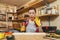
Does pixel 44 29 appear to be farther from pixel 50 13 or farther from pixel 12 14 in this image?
pixel 12 14

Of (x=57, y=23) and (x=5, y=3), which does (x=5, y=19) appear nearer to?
(x=5, y=3)

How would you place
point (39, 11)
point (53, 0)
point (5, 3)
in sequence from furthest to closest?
point (5, 3) → point (39, 11) → point (53, 0)

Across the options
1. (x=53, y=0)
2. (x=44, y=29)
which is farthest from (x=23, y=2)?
(x=44, y=29)

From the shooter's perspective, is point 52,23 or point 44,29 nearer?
point 44,29

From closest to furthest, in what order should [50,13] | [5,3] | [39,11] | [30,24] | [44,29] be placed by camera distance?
[44,29] → [30,24] → [50,13] → [39,11] → [5,3]

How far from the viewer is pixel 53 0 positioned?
1703 millimetres

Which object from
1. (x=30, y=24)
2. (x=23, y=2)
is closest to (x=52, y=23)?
(x=30, y=24)

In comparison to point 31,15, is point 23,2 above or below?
above

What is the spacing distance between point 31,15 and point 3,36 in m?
0.63

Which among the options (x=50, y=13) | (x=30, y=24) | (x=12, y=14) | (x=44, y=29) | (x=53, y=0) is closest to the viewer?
(x=44, y=29)

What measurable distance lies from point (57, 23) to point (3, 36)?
1143mm

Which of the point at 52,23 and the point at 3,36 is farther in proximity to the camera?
the point at 52,23

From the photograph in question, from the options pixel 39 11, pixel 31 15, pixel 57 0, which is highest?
pixel 57 0

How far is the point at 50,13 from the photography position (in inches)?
63.0
